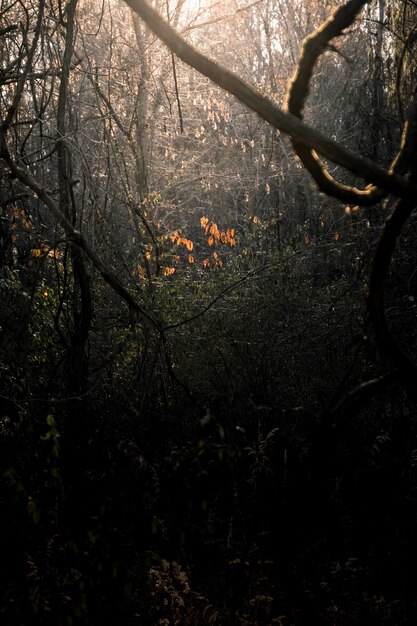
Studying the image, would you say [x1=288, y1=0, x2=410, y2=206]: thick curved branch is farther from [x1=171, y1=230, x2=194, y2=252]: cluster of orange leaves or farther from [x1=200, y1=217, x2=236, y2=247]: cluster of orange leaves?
[x1=200, y1=217, x2=236, y2=247]: cluster of orange leaves

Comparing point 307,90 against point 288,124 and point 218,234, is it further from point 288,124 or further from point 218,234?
point 218,234

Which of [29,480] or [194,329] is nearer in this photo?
[29,480]

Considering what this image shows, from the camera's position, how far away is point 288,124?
42.6 inches

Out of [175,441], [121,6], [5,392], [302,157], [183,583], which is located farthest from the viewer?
[121,6]

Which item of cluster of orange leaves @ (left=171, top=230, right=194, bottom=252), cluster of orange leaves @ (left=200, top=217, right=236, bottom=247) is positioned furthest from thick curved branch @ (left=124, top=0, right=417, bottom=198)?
cluster of orange leaves @ (left=200, top=217, right=236, bottom=247)

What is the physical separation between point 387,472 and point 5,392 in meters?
2.87

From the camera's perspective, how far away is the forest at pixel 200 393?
1.76 meters

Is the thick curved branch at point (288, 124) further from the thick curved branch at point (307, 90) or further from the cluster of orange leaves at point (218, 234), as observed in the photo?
the cluster of orange leaves at point (218, 234)

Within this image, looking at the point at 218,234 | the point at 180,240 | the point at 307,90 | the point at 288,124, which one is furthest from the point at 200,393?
the point at 288,124

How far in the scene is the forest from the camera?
5.79 feet

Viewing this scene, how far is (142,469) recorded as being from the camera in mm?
4625

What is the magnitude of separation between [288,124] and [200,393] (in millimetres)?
5089

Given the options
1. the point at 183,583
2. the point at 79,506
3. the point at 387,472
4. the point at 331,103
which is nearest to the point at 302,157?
the point at 183,583

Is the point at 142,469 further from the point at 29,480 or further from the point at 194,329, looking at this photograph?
the point at 194,329
